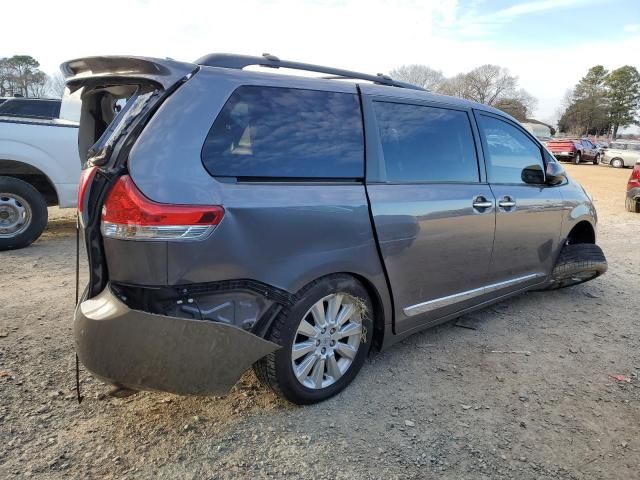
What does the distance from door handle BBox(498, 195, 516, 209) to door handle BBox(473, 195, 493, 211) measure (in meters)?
0.14

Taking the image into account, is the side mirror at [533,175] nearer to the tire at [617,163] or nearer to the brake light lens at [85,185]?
the brake light lens at [85,185]

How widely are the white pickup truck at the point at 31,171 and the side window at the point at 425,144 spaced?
431 cm

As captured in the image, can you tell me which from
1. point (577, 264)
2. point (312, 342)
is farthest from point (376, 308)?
point (577, 264)

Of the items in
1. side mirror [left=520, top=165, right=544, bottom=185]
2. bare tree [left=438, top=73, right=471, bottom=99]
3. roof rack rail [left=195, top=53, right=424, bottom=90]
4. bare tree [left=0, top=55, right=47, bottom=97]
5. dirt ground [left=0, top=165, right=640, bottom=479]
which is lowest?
dirt ground [left=0, top=165, right=640, bottom=479]

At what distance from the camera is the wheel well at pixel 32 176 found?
5945mm

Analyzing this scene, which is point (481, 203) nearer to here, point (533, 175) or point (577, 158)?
point (533, 175)

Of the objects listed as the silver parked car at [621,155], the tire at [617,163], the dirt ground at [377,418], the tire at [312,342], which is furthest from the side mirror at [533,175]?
the tire at [617,163]

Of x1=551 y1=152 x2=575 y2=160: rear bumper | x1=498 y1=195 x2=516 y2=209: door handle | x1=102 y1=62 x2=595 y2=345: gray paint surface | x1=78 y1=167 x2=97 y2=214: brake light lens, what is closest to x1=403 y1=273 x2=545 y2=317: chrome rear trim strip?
x1=102 y1=62 x2=595 y2=345: gray paint surface

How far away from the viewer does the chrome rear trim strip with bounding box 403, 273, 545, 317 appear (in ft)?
10.4

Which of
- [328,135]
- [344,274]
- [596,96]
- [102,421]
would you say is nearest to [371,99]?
[328,135]

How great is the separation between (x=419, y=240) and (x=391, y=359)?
0.87 meters

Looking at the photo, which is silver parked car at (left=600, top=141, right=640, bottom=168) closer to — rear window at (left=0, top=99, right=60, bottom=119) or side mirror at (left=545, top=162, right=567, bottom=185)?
side mirror at (left=545, top=162, right=567, bottom=185)

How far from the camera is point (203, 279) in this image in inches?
86.9

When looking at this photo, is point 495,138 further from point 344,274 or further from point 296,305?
point 296,305
